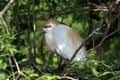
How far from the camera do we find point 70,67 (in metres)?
3.01

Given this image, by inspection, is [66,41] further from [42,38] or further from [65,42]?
[42,38]

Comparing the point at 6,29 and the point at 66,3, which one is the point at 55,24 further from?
the point at 6,29

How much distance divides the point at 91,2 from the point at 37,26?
532 millimetres

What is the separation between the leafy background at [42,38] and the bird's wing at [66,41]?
0.12m

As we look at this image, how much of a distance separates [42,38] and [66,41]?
58 centimetres

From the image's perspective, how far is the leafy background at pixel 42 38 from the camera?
9.12 ft

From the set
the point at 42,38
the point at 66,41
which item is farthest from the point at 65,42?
the point at 42,38

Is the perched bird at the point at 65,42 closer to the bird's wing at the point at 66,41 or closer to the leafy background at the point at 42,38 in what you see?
the bird's wing at the point at 66,41

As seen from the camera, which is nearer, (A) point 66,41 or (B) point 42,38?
(A) point 66,41

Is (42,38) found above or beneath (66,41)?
beneath

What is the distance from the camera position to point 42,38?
4.13 metres

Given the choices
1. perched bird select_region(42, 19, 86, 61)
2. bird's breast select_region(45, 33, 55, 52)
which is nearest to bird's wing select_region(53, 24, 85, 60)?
perched bird select_region(42, 19, 86, 61)

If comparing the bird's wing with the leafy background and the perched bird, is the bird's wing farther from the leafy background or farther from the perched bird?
the leafy background

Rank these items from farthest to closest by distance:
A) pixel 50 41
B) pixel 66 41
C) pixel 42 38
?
→ pixel 42 38 → pixel 50 41 → pixel 66 41
